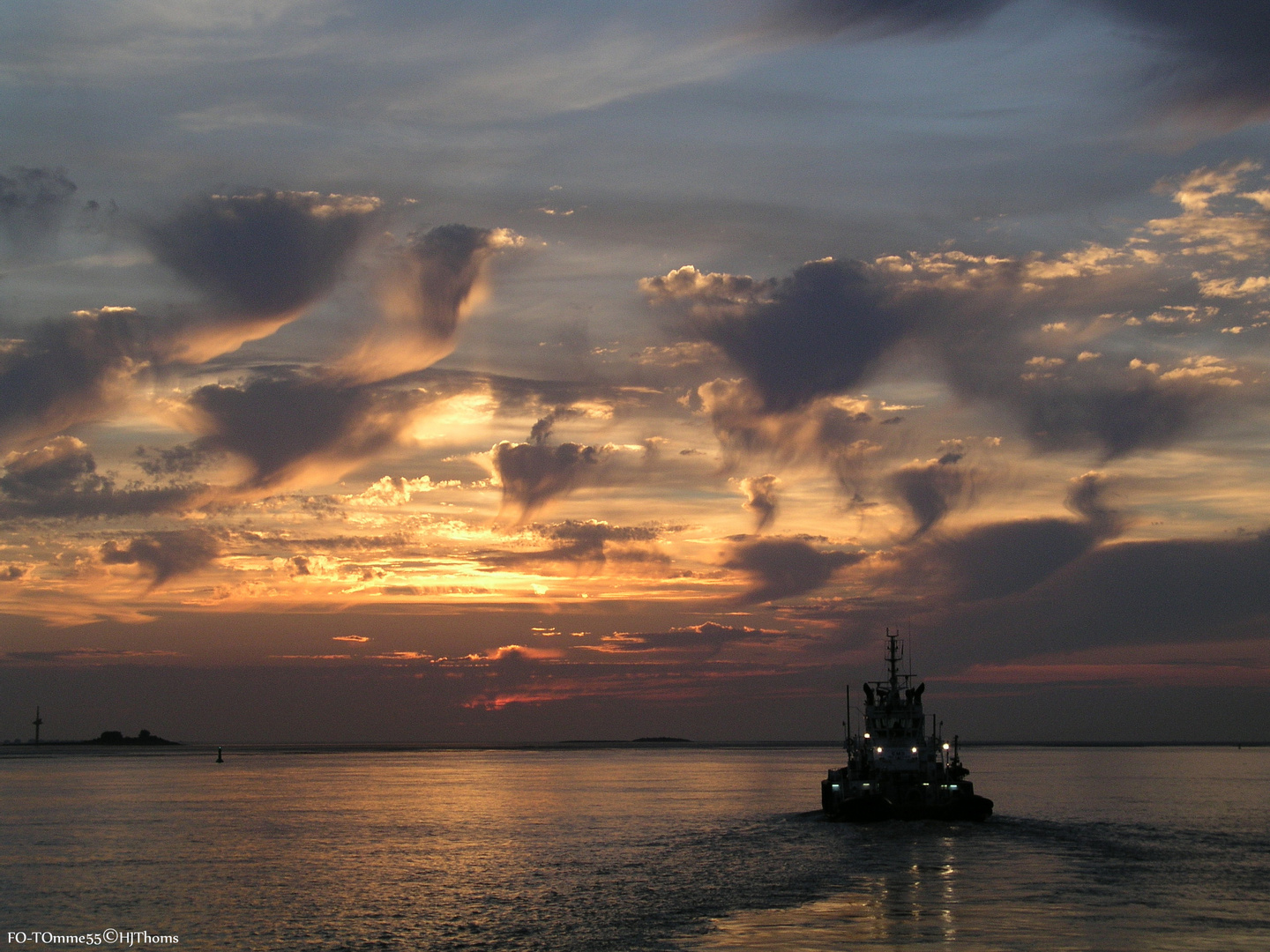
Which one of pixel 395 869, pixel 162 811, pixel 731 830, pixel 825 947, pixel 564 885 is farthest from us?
pixel 162 811

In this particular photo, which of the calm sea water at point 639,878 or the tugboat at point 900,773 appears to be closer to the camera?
the calm sea water at point 639,878

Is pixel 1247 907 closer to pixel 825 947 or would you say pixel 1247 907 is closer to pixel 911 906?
pixel 911 906

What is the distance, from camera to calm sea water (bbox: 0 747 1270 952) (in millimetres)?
53219

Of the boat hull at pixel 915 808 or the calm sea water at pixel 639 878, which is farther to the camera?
the boat hull at pixel 915 808

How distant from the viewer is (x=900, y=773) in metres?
103

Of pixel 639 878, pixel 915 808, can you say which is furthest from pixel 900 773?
pixel 639 878

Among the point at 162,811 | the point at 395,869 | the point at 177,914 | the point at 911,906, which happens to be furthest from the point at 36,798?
the point at 911,906

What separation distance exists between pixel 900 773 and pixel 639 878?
3991 cm

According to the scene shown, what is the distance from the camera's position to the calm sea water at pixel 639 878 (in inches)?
2095

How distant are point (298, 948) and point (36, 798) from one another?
398 feet

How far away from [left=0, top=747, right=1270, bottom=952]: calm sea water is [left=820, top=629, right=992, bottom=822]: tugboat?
2.89 metres

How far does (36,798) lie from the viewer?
151m

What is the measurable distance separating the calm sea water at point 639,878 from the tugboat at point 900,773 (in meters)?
2.89

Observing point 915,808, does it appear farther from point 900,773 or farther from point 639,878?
point 639,878
